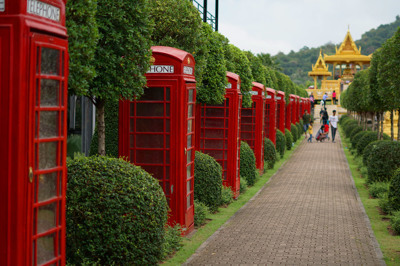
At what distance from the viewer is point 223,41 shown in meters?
15.3

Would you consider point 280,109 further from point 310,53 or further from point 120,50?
point 310,53

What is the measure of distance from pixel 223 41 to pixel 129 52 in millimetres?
7018

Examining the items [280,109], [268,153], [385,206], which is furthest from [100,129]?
[280,109]

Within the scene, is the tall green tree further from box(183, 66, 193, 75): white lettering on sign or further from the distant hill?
the distant hill

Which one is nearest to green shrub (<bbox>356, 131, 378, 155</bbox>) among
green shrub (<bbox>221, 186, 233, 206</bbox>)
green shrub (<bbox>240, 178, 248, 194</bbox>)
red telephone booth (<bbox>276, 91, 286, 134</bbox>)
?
red telephone booth (<bbox>276, 91, 286, 134</bbox>)

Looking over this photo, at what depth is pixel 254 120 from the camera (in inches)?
748

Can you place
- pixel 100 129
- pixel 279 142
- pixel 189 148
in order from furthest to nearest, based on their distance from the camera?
1. pixel 279 142
2. pixel 189 148
3. pixel 100 129

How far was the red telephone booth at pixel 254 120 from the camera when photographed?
18.9 m

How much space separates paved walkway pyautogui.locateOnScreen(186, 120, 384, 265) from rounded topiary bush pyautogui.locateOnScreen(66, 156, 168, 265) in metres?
1.30

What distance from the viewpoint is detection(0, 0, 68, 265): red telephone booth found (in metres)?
4.58

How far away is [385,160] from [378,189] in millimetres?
832

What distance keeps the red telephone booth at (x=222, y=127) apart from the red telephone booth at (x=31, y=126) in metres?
9.39

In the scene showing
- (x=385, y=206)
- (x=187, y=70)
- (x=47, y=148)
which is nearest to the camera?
(x=47, y=148)

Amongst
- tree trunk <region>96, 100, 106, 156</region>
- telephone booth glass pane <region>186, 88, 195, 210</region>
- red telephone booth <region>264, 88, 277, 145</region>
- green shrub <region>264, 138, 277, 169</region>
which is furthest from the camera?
red telephone booth <region>264, 88, 277, 145</region>
